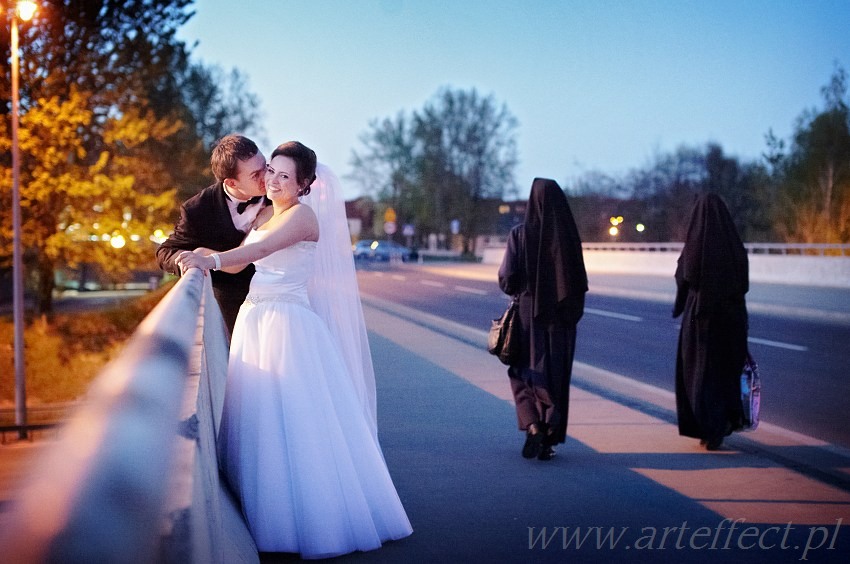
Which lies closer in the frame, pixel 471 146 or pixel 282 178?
pixel 282 178

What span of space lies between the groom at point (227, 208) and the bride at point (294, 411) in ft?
1.15

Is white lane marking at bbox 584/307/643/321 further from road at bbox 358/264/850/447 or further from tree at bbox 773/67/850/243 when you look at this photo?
tree at bbox 773/67/850/243

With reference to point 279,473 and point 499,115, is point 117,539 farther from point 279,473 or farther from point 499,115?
point 499,115

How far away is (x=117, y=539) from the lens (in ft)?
3.56

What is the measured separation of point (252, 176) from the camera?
16.0 feet

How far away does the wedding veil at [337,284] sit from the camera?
4.80m

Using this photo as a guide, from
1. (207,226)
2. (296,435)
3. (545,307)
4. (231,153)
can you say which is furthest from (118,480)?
(545,307)

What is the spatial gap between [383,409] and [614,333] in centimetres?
921

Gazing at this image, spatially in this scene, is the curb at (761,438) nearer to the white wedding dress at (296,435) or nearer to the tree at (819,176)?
the white wedding dress at (296,435)

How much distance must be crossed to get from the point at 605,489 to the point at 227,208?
281 cm

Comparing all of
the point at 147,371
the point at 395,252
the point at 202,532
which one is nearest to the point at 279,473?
the point at 202,532

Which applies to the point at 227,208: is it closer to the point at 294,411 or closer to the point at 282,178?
the point at 282,178

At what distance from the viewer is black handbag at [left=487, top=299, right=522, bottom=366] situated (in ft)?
22.5

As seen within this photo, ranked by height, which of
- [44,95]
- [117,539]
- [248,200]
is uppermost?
[44,95]
